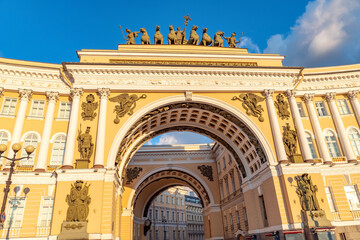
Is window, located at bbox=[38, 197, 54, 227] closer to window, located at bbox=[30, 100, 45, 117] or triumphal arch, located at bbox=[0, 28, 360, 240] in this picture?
triumphal arch, located at bbox=[0, 28, 360, 240]

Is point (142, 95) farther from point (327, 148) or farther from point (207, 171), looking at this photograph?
point (207, 171)

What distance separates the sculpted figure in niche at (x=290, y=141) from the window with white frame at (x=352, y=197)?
6.06 metres

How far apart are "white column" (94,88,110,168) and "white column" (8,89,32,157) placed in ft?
20.2

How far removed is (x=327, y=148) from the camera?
936 inches

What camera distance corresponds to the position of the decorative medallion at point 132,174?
36.7 m

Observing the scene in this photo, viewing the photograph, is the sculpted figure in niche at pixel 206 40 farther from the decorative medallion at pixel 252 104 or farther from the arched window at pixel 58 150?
the arched window at pixel 58 150

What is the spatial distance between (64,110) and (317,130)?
920 inches

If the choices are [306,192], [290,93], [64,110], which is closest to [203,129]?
[290,93]

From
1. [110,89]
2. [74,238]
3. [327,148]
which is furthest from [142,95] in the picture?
[327,148]

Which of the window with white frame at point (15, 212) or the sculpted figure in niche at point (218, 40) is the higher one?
the sculpted figure in niche at point (218, 40)

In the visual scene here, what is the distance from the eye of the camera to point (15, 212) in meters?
18.5

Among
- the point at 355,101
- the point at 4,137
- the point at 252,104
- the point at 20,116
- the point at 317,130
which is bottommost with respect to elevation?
the point at 4,137

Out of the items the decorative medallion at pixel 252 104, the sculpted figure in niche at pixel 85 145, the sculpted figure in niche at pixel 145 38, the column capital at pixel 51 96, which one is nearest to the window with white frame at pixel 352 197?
the decorative medallion at pixel 252 104

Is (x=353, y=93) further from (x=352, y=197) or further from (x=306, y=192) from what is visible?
(x=306, y=192)
